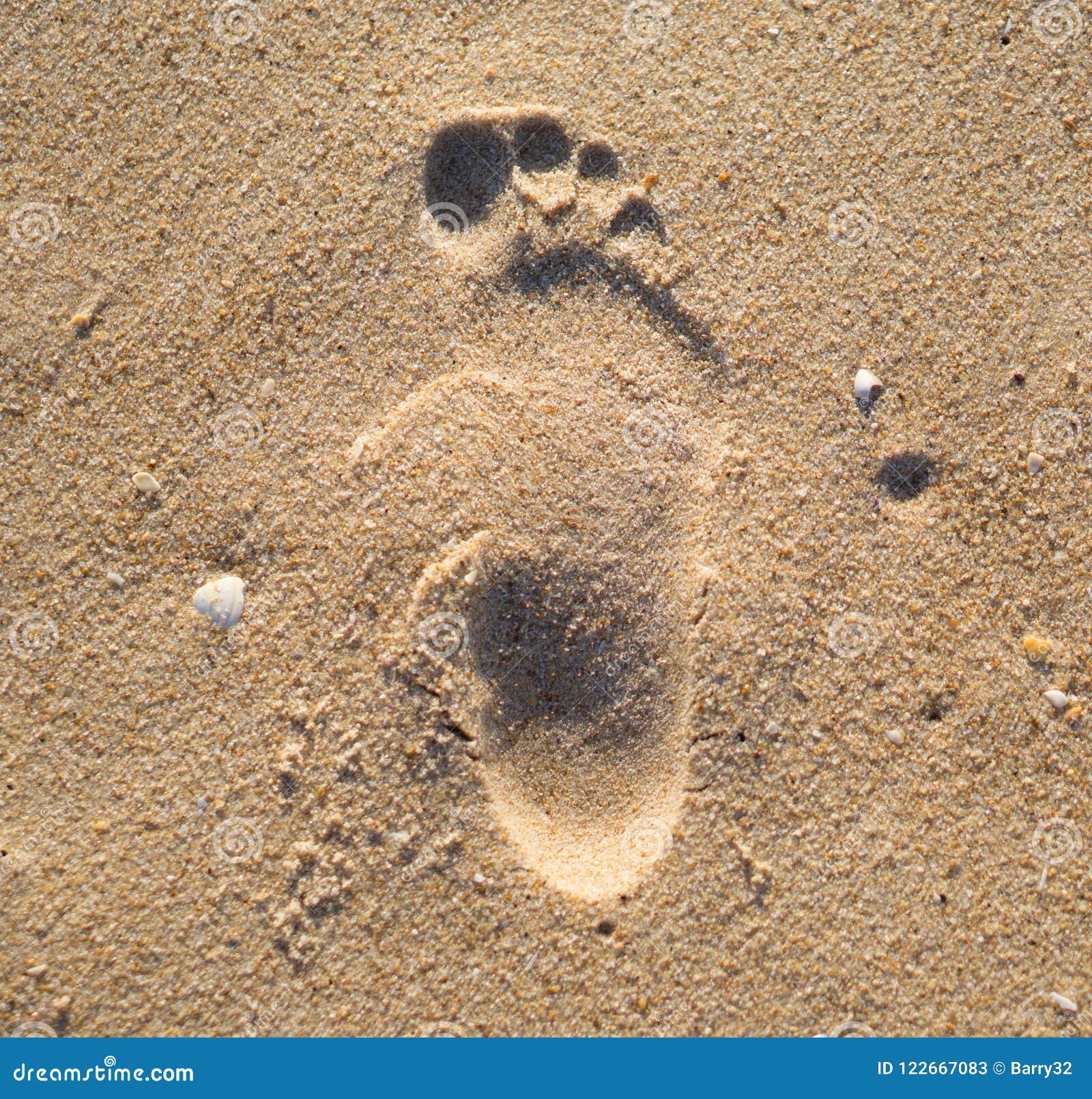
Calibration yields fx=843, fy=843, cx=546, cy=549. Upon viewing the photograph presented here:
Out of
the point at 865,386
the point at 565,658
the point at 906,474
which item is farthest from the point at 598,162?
the point at 565,658

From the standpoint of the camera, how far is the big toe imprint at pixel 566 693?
2.35 m

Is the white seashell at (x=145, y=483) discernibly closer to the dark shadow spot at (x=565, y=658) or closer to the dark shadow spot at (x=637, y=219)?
the dark shadow spot at (x=565, y=658)

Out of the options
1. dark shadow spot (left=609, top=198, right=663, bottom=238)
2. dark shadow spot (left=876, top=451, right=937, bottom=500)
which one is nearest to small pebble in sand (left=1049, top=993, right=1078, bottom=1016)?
dark shadow spot (left=876, top=451, right=937, bottom=500)

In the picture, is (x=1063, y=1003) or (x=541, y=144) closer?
(x=1063, y=1003)

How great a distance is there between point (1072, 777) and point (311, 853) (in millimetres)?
2184

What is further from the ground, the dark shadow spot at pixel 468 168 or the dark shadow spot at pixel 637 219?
the dark shadow spot at pixel 468 168

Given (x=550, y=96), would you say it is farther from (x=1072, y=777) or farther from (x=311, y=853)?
(x=1072, y=777)

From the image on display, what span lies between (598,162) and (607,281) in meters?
0.37

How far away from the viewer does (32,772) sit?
2.45 m

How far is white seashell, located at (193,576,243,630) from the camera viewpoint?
7.96 feet

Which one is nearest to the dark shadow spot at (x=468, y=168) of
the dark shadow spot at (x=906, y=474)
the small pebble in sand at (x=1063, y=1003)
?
the dark shadow spot at (x=906, y=474)

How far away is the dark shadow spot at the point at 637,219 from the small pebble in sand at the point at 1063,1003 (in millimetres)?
2466

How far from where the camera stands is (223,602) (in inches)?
95.4

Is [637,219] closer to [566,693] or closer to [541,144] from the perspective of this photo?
[541,144]
